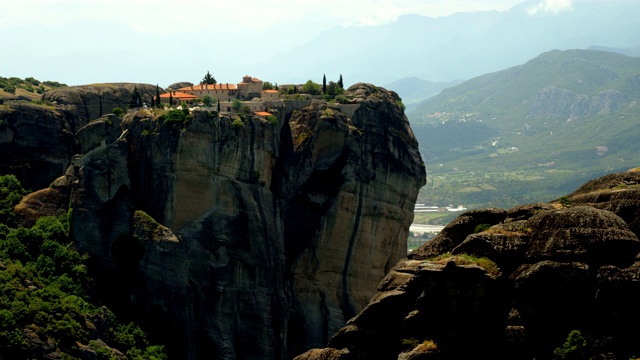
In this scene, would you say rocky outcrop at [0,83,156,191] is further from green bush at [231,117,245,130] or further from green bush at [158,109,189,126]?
green bush at [231,117,245,130]

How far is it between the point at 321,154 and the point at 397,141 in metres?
7.16

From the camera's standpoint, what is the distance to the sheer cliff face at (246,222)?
8219 centimetres

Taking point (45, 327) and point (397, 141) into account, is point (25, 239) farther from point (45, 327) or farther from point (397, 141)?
point (397, 141)

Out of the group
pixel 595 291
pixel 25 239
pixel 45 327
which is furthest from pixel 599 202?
pixel 25 239

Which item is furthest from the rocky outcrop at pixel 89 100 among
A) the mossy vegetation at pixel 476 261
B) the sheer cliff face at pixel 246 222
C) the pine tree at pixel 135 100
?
the mossy vegetation at pixel 476 261

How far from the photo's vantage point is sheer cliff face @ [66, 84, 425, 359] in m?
82.2

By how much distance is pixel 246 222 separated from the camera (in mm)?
84500

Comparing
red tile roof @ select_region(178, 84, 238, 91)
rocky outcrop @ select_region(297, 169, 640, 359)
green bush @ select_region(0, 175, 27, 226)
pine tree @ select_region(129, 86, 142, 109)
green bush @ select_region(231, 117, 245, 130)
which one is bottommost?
green bush @ select_region(0, 175, 27, 226)

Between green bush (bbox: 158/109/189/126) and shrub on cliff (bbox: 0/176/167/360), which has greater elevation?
green bush (bbox: 158/109/189/126)

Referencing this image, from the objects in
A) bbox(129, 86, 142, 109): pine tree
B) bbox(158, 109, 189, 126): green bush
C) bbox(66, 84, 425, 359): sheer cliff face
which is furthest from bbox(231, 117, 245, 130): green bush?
bbox(129, 86, 142, 109): pine tree

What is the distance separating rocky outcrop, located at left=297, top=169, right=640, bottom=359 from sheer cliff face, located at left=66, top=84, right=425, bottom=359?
41727 millimetres

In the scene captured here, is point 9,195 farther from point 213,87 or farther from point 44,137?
point 213,87

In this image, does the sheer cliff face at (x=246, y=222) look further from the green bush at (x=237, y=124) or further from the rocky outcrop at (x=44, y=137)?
the rocky outcrop at (x=44, y=137)

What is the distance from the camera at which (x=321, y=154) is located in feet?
295
